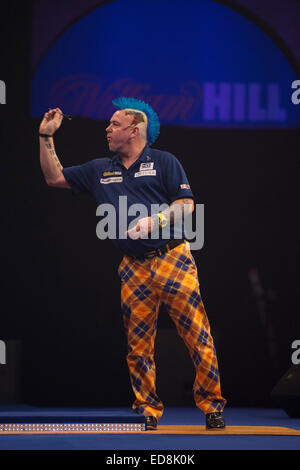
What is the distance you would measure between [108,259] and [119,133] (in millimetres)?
1669

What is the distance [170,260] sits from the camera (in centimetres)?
392

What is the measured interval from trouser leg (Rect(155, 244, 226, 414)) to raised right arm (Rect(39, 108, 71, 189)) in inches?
28.1

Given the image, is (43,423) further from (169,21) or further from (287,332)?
(169,21)

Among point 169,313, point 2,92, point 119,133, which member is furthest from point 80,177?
point 2,92

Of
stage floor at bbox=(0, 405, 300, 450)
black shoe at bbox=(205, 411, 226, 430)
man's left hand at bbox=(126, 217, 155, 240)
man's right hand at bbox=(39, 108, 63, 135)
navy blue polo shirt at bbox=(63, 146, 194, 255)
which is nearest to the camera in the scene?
stage floor at bbox=(0, 405, 300, 450)

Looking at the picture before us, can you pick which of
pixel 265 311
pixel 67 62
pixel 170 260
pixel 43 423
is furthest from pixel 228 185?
pixel 43 423

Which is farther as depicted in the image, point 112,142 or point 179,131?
point 179,131

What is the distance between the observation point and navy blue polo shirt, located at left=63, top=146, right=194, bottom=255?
12.9ft

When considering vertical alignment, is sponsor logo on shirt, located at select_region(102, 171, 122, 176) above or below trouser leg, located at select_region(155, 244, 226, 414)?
above

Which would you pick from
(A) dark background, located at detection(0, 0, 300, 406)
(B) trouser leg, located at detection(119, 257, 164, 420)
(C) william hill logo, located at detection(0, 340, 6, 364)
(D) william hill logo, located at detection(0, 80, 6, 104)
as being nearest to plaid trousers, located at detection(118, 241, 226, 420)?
(B) trouser leg, located at detection(119, 257, 164, 420)

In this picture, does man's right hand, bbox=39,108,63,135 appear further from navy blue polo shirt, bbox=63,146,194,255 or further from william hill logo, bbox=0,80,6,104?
william hill logo, bbox=0,80,6,104

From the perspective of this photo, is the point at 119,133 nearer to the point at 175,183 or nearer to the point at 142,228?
the point at 175,183

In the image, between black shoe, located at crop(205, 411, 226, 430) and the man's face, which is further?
the man's face

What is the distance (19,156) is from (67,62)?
73cm
